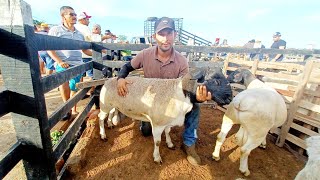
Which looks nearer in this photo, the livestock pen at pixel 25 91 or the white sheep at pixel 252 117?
the livestock pen at pixel 25 91

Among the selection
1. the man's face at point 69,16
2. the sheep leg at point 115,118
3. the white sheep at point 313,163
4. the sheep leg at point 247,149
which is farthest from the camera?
the man's face at point 69,16

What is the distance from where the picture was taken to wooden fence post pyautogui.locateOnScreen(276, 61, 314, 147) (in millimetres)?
4066

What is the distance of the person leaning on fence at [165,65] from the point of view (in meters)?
3.40

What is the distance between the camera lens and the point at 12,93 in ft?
5.96

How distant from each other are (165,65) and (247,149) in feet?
6.79

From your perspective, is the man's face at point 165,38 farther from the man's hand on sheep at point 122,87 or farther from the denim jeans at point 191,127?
the denim jeans at point 191,127

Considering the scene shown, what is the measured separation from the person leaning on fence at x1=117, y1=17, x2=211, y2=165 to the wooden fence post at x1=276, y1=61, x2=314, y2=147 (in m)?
2.23

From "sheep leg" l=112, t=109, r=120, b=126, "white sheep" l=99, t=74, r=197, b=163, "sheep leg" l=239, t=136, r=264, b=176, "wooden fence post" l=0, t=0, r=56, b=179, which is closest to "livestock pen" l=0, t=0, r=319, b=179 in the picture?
"wooden fence post" l=0, t=0, r=56, b=179

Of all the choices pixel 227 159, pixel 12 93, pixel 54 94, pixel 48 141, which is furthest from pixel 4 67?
pixel 54 94

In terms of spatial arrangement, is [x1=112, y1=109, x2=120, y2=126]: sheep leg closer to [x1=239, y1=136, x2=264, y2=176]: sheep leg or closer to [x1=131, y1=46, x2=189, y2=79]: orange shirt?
[x1=131, y1=46, x2=189, y2=79]: orange shirt

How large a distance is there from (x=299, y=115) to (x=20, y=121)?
508cm

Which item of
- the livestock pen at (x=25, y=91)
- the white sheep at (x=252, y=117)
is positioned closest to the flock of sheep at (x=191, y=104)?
the white sheep at (x=252, y=117)

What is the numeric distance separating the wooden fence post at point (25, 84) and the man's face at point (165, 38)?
198 cm

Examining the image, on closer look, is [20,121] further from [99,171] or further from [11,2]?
[99,171]
